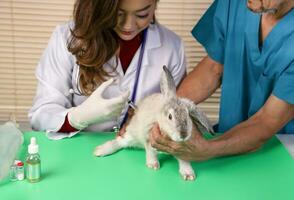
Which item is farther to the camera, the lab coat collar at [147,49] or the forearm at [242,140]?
the lab coat collar at [147,49]

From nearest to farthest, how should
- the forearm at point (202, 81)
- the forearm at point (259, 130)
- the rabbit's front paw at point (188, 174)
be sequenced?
the rabbit's front paw at point (188, 174) < the forearm at point (259, 130) < the forearm at point (202, 81)

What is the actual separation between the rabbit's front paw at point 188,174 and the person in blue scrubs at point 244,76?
35mm

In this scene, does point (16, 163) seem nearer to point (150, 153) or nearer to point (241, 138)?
point (150, 153)

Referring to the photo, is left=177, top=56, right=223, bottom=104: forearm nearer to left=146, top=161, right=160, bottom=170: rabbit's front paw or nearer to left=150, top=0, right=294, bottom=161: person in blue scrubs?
left=150, top=0, right=294, bottom=161: person in blue scrubs

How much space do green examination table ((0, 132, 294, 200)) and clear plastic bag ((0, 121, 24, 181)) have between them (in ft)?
0.10

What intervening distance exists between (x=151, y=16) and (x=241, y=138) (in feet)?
1.54

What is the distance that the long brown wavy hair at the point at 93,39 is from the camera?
4.34 feet

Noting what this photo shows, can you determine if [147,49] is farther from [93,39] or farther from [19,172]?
[19,172]

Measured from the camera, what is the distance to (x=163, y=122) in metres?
1.12

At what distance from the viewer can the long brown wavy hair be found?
1.32m

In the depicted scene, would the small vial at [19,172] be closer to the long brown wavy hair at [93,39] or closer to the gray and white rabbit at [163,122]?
the gray and white rabbit at [163,122]

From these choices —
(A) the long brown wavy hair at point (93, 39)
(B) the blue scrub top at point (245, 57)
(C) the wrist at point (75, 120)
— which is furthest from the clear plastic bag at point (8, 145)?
(B) the blue scrub top at point (245, 57)

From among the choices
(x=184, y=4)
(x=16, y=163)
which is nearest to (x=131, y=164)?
(x=16, y=163)

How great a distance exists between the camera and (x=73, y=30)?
56.8 inches
